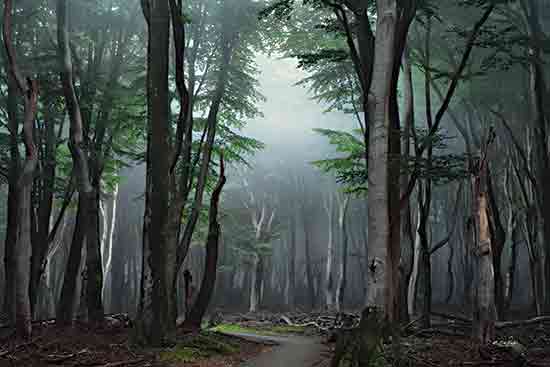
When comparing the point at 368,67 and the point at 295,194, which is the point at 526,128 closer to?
the point at 368,67

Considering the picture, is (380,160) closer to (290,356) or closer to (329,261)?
(290,356)

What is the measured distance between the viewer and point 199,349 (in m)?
8.05

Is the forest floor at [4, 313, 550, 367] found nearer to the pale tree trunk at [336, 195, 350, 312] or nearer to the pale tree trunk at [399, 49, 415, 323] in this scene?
the pale tree trunk at [399, 49, 415, 323]

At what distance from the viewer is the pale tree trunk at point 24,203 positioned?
778 centimetres

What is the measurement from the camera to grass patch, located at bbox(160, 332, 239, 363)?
7.24 meters

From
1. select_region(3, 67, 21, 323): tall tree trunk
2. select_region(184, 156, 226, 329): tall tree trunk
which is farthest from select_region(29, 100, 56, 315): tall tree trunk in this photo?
select_region(184, 156, 226, 329): tall tree trunk

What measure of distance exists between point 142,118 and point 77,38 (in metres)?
3.44

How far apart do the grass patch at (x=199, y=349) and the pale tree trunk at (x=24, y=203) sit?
7.90 ft

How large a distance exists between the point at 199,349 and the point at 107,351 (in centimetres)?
162

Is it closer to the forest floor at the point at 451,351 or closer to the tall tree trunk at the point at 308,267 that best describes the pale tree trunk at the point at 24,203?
the forest floor at the point at 451,351

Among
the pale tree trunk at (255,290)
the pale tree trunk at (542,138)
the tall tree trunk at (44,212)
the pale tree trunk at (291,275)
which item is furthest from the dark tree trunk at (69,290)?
the pale tree trunk at (291,275)

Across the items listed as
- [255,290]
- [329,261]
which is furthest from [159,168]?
[329,261]

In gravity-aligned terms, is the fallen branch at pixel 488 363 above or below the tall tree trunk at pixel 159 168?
below

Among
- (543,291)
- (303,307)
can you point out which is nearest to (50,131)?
(543,291)
